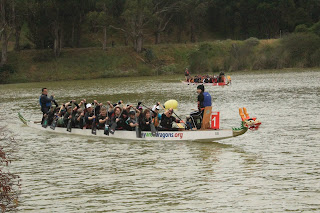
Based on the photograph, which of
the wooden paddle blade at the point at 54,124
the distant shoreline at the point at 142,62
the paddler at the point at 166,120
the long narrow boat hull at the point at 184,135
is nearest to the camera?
the long narrow boat hull at the point at 184,135

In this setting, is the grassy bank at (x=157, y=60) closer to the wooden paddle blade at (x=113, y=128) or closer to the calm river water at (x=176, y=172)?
the calm river water at (x=176, y=172)

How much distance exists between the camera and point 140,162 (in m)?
19.5

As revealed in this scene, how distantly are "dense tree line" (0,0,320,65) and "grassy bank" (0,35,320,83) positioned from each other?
2.43 m

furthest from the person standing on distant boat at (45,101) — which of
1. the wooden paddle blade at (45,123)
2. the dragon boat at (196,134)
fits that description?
the dragon boat at (196,134)

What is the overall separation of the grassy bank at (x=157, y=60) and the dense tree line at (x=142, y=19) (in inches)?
95.7

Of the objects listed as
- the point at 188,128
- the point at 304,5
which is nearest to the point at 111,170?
the point at 188,128

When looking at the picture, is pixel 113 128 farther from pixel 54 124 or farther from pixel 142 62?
pixel 142 62

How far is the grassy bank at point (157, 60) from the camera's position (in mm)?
82438

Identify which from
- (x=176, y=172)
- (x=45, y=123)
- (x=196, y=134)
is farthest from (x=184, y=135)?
(x=45, y=123)

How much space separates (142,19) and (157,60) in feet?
22.5

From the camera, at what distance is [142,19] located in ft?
294

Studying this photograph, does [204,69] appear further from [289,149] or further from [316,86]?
[289,149]

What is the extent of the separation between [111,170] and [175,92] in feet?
108

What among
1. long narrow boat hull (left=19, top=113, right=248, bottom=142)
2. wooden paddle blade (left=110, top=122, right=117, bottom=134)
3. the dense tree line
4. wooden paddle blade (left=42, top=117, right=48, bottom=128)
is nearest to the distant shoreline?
the dense tree line
